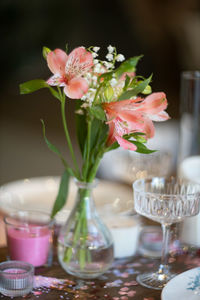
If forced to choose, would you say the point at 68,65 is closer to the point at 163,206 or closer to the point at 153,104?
the point at 153,104

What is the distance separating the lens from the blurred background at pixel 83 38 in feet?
18.3

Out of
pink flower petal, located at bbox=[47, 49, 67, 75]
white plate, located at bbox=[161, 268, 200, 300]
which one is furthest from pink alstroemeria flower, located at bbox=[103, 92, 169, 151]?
white plate, located at bbox=[161, 268, 200, 300]

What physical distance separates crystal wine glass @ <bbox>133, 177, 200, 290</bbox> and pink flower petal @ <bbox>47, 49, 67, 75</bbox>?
10.4 inches

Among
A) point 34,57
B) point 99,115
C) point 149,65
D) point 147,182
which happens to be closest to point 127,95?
point 99,115

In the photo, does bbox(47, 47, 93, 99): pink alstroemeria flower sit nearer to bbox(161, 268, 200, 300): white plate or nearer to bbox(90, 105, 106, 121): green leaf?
bbox(90, 105, 106, 121): green leaf

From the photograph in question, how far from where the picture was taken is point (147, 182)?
1041 millimetres

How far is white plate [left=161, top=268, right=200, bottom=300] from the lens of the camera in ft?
2.86

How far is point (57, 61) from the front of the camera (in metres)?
0.91

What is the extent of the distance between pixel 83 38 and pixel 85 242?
18.1 ft

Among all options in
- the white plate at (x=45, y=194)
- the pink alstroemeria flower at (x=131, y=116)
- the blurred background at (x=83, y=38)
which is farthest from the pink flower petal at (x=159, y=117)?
the blurred background at (x=83, y=38)

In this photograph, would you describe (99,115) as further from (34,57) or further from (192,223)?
(34,57)

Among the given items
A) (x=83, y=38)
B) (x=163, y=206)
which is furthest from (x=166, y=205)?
(x=83, y=38)

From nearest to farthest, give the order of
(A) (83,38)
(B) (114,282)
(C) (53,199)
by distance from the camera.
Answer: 1. (B) (114,282)
2. (C) (53,199)
3. (A) (83,38)

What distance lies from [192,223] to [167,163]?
317mm
